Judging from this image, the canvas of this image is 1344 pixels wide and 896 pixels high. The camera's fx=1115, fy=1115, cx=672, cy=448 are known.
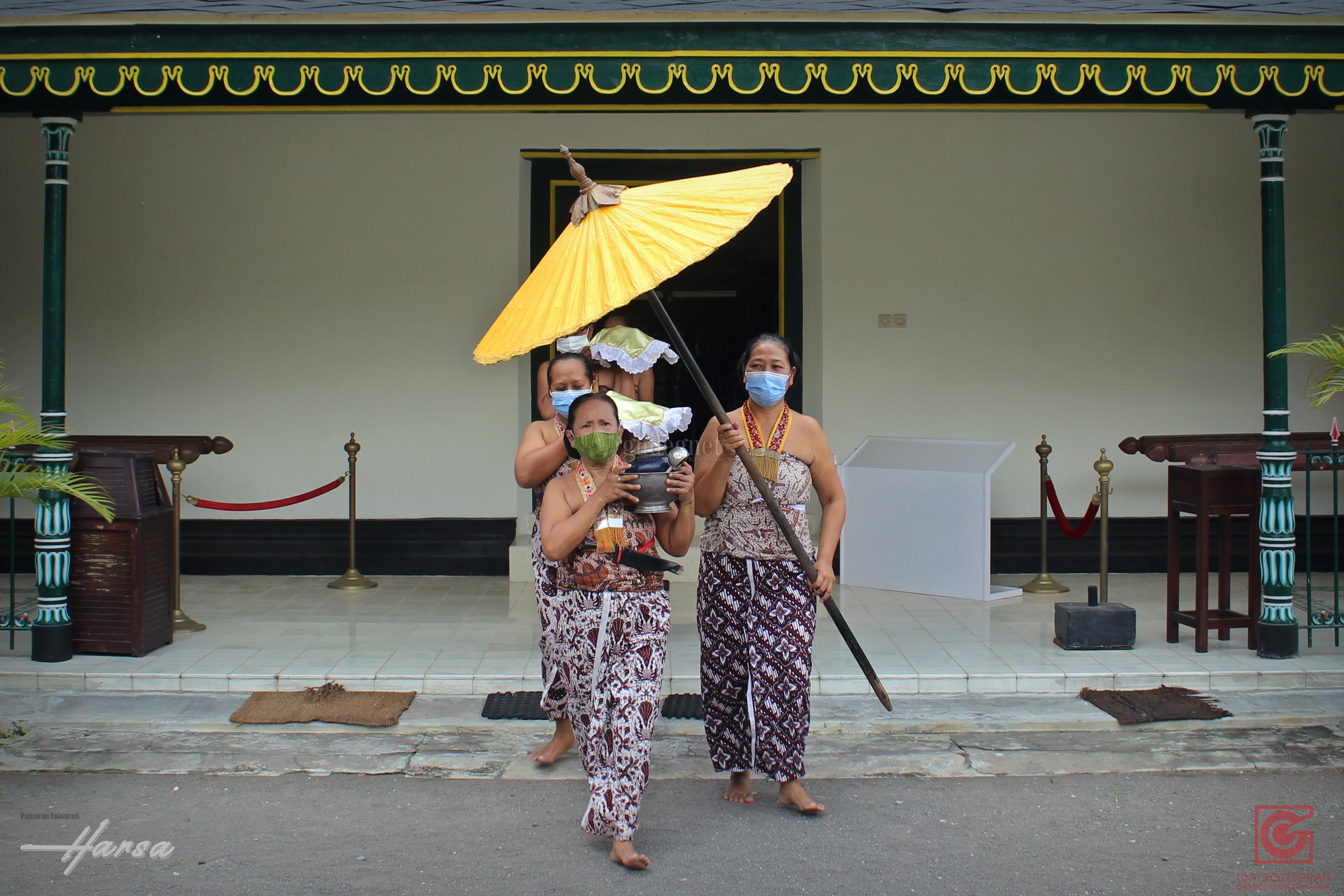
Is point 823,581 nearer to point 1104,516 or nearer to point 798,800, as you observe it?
point 798,800

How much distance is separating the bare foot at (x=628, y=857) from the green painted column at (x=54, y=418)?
356cm

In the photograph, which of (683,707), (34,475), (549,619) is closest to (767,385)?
(549,619)

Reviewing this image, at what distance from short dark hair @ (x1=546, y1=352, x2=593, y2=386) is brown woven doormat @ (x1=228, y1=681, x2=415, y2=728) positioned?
1.92 metres

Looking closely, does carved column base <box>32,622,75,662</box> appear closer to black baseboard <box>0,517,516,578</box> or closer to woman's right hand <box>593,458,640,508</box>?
black baseboard <box>0,517,516,578</box>

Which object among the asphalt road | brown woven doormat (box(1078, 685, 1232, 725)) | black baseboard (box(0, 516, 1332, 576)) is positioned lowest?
the asphalt road

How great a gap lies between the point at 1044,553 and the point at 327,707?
5.20 m

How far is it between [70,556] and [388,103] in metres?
2.87

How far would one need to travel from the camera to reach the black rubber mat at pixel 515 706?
5.17 meters

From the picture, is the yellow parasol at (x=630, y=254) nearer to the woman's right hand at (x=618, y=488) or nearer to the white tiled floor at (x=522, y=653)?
the woman's right hand at (x=618, y=488)

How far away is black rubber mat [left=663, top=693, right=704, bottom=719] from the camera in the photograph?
5.17 metres

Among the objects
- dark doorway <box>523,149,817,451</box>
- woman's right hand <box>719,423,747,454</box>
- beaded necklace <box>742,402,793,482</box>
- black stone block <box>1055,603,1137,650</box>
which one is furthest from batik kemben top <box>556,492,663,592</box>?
dark doorway <box>523,149,817,451</box>

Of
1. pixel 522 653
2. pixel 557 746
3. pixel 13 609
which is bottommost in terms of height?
pixel 557 746

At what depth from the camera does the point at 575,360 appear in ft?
13.6

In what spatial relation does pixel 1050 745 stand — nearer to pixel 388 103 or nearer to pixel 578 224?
pixel 578 224
